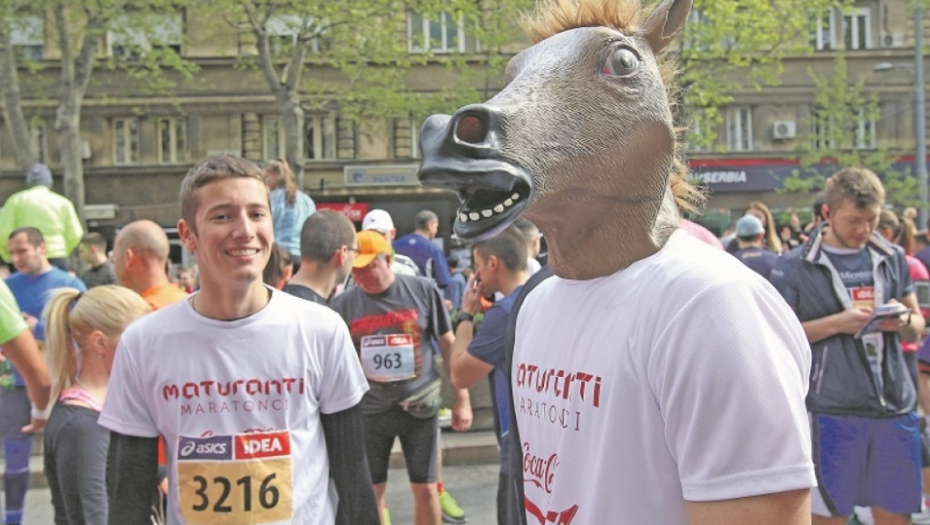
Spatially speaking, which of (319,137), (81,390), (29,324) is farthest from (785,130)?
(81,390)

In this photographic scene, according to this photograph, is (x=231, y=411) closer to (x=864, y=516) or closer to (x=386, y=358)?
(x=386, y=358)

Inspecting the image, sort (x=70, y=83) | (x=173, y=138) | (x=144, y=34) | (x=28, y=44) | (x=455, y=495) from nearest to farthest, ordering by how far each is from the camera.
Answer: (x=455, y=495), (x=70, y=83), (x=144, y=34), (x=28, y=44), (x=173, y=138)

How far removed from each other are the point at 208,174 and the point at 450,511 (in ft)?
13.5

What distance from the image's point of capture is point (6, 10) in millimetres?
19281

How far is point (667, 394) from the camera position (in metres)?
1.56

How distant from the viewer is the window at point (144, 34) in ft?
73.4

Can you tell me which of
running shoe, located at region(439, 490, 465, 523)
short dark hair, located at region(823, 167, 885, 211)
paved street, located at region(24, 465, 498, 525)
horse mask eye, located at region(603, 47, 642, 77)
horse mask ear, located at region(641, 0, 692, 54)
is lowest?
paved street, located at region(24, 465, 498, 525)

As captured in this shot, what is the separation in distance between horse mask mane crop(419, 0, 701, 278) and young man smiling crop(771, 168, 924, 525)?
10.7 feet

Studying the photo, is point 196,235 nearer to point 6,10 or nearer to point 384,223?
point 384,223

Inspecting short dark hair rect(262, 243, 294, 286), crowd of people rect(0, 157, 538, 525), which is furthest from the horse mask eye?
short dark hair rect(262, 243, 294, 286)

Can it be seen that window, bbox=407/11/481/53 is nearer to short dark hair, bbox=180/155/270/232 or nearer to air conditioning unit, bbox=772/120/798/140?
air conditioning unit, bbox=772/120/798/140

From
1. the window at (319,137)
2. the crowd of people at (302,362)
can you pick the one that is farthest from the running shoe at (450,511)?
the window at (319,137)

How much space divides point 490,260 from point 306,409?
2.11 meters

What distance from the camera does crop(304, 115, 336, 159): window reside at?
29.9 meters
